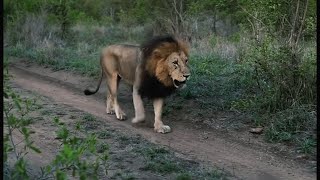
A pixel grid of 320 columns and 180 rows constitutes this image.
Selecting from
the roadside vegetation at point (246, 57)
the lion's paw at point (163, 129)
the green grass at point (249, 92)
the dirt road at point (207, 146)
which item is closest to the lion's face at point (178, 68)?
the lion's paw at point (163, 129)

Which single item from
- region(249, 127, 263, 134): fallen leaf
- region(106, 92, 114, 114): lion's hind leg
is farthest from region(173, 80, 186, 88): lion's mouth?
region(106, 92, 114, 114): lion's hind leg

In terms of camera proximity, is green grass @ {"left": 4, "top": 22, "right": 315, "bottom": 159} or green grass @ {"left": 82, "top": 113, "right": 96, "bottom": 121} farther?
green grass @ {"left": 82, "top": 113, "right": 96, "bottom": 121}

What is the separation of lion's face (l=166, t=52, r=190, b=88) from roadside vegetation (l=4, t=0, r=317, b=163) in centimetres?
113

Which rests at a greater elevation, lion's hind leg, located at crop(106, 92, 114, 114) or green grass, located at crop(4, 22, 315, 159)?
green grass, located at crop(4, 22, 315, 159)

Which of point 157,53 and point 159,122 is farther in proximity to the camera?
point 159,122

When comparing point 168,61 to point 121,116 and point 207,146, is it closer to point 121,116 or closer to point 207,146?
point 207,146

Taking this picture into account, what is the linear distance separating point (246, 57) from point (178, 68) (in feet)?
9.30

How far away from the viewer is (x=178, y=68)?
20.7ft

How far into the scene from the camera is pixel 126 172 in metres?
5.04

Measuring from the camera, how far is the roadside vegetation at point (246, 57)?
6.60 meters

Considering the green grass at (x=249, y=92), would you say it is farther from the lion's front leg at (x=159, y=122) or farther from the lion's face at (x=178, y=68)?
the lion's face at (x=178, y=68)

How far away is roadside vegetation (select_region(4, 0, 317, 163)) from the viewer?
6.60m

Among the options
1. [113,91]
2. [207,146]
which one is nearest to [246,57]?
[113,91]

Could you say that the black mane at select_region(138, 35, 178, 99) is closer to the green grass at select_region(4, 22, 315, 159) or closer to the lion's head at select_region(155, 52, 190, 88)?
the lion's head at select_region(155, 52, 190, 88)
